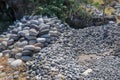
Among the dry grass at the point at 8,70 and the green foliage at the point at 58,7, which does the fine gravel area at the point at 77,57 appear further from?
the green foliage at the point at 58,7

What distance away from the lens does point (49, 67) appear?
6.88m

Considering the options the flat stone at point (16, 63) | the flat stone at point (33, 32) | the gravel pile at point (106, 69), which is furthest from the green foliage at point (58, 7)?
the gravel pile at point (106, 69)

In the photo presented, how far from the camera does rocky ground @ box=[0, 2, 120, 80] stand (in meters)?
6.74

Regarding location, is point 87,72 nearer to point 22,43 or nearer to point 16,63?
point 16,63

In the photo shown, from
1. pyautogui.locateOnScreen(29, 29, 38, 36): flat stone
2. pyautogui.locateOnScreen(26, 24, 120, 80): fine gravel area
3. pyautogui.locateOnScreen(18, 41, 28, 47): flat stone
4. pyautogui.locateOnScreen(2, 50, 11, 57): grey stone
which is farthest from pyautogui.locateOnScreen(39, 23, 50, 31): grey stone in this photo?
pyautogui.locateOnScreen(2, 50, 11, 57): grey stone

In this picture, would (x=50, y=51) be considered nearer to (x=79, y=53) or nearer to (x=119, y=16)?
(x=79, y=53)

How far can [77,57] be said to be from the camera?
7.42 metres

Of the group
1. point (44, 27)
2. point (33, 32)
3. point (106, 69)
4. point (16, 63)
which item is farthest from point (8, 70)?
point (106, 69)

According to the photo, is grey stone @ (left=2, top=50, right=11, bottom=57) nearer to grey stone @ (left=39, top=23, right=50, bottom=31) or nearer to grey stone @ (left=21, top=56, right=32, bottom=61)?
grey stone @ (left=21, top=56, right=32, bottom=61)

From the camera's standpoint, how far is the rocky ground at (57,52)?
Answer: 6.74 metres

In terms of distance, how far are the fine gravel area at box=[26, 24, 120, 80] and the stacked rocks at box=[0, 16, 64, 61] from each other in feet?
0.57

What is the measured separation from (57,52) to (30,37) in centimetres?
81

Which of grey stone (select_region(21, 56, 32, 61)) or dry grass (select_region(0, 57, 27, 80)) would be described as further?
grey stone (select_region(21, 56, 32, 61))

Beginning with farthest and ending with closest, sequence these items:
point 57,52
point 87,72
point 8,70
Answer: point 57,52 < point 8,70 < point 87,72
